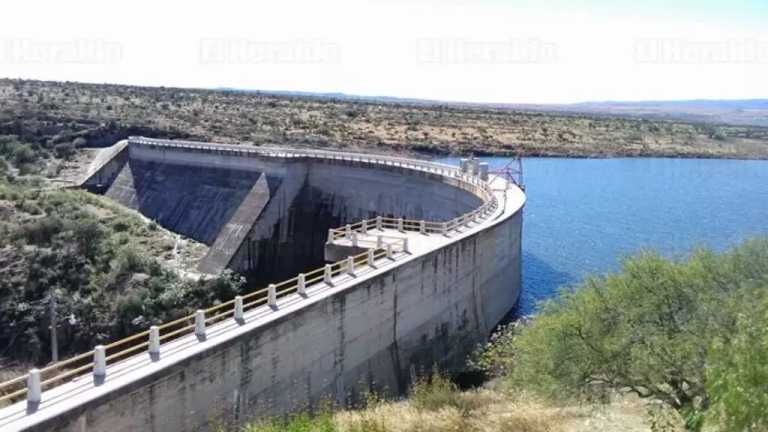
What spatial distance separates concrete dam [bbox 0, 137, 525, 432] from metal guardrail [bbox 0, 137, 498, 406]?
88mm

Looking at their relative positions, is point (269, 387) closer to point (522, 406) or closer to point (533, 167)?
point (522, 406)

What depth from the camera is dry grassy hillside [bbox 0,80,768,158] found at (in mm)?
81250

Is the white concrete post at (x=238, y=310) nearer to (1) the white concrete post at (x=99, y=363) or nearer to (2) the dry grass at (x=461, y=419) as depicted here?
(2) the dry grass at (x=461, y=419)

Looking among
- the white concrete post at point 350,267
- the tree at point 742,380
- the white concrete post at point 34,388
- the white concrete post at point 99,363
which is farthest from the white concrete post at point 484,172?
the tree at point 742,380

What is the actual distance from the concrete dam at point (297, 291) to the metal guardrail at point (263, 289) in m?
0.09

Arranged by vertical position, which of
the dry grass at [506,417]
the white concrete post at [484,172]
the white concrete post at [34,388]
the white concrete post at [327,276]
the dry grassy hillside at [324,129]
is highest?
the dry grassy hillside at [324,129]

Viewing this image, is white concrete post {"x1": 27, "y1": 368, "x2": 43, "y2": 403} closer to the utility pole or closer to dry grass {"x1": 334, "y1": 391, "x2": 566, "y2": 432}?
dry grass {"x1": 334, "y1": 391, "x2": 566, "y2": 432}

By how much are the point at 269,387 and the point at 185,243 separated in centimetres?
3182

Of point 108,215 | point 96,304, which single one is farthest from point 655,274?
point 108,215

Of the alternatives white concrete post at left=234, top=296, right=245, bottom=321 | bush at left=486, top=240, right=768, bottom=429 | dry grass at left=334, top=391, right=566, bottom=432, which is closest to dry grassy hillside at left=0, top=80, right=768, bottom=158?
white concrete post at left=234, top=296, right=245, bottom=321

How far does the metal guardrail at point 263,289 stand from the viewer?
50.5 ft

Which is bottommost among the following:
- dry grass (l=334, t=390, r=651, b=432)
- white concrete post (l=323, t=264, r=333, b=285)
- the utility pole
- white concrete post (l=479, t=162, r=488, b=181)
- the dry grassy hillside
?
the utility pole

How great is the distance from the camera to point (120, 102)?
11338 cm

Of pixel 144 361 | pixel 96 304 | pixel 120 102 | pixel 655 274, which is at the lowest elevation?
pixel 96 304
